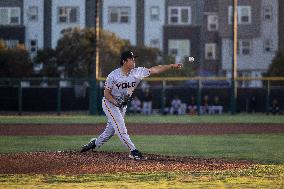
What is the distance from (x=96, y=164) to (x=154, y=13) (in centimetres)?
4521

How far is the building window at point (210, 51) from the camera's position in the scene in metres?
59.2

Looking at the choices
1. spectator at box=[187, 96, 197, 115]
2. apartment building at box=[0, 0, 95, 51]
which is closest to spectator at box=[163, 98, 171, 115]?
spectator at box=[187, 96, 197, 115]

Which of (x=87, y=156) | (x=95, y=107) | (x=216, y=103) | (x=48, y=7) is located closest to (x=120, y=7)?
(x=48, y=7)

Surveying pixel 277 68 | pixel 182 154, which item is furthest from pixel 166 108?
pixel 182 154

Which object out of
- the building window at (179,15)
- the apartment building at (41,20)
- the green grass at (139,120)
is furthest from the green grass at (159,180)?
the building window at (179,15)

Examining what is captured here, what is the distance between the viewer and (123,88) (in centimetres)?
1296

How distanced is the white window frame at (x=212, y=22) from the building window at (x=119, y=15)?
6359 millimetres

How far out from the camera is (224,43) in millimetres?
58375

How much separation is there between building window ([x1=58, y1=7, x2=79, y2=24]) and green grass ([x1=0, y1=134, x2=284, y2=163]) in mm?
36917

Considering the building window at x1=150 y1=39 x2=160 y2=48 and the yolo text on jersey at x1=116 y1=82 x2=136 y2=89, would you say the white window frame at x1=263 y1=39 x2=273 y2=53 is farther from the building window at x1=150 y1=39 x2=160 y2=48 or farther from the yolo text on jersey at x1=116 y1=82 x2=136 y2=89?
the yolo text on jersey at x1=116 y1=82 x2=136 y2=89

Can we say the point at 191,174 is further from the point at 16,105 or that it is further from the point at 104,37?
the point at 104,37

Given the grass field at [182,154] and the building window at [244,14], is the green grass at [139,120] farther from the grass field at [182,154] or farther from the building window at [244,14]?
the building window at [244,14]

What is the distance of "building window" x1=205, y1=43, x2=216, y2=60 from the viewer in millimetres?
59219

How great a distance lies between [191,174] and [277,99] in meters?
30.6
